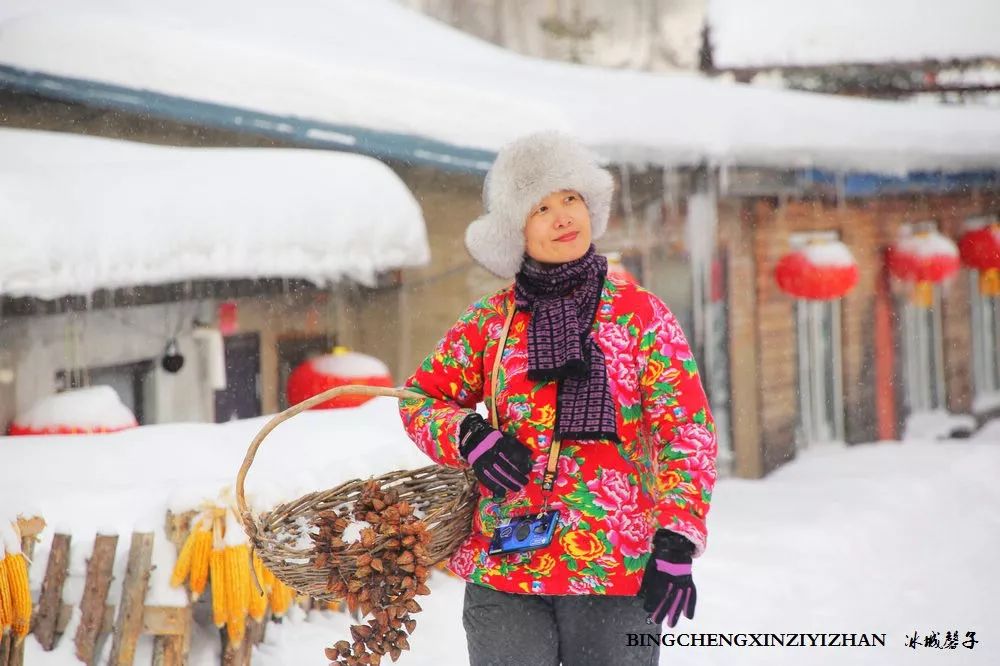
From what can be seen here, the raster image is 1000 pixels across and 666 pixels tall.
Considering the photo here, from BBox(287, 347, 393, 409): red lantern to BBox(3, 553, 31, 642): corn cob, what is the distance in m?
2.60

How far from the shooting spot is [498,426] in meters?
2.33

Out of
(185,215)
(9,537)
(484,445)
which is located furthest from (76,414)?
(484,445)

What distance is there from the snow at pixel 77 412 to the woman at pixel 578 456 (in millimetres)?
2849

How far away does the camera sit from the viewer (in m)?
2.17

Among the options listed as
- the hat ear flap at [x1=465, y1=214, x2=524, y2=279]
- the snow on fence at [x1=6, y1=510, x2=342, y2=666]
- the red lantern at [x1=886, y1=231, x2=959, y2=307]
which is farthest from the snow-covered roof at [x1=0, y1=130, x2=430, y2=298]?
the red lantern at [x1=886, y1=231, x2=959, y2=307]

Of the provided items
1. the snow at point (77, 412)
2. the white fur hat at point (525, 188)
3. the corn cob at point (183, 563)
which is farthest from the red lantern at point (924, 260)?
the white fur hat at point (525, 188)

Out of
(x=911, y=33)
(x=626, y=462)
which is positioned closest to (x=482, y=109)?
(x=626, y=462)

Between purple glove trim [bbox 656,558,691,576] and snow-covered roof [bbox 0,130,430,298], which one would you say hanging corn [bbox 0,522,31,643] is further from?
purple glove trim [bbox 656,558,691,576]

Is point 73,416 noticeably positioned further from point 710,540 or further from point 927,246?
point 927,246

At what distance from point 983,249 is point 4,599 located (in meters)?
9.73

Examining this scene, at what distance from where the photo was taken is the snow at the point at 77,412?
469 centimetres

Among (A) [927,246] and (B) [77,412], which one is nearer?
(B) [77,412]

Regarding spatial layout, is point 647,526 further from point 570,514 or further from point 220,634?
point 220,634

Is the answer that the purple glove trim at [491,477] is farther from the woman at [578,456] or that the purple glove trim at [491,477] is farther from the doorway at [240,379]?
the doorway at [240,379]
